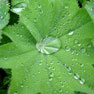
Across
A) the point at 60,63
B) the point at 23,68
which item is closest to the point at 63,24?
the point at 60,63

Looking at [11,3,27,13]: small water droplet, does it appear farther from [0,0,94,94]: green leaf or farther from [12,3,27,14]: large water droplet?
[0,0,94,94]: green leaf

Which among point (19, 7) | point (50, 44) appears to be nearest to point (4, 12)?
point (19, 7)

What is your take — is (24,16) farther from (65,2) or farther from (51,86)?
(51,86)

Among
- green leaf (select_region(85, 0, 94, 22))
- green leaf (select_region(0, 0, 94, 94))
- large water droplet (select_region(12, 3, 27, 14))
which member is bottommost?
green leaf (select_region(0, 0, 94, 94))

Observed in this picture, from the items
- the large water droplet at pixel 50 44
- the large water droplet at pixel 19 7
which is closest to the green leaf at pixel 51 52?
the large water droplet at pixel 50 44

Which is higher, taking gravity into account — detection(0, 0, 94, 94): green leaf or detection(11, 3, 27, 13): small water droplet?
detection(11, 3, 27, 13): small water droplet

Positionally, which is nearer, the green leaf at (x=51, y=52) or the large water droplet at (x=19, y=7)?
the green leaf at (x=51, y=52)

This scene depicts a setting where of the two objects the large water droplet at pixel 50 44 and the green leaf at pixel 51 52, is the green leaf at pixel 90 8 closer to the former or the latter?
the green leaf at pixel 51 52

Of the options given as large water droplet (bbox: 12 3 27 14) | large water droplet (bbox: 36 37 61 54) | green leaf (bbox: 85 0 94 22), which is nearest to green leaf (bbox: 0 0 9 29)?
large water droplet (bbox: 12 3 27 14)
